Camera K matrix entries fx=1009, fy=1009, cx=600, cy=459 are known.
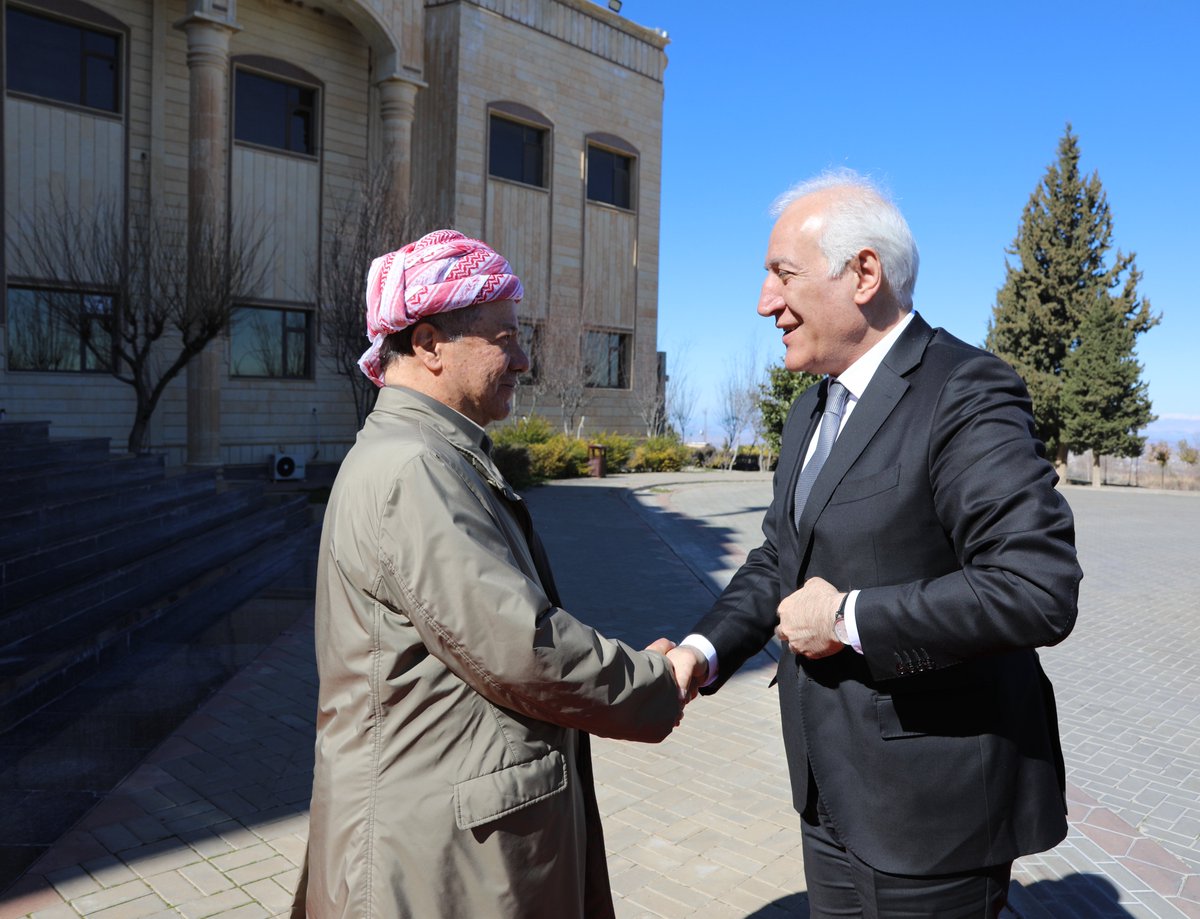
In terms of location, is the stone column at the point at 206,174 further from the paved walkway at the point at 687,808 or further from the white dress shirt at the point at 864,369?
the white dress shirt at the point at 864,369

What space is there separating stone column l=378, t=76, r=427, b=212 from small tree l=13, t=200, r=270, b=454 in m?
6.05

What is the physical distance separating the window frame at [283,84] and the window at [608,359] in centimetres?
1013

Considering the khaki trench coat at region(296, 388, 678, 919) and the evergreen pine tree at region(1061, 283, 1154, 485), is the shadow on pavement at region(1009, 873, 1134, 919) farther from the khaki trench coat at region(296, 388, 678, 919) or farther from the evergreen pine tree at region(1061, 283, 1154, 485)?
the evergreen pine tree at region(1061, 283, 1154, 485)

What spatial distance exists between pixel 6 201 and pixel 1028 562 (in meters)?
19.9

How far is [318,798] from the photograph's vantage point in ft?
7.26

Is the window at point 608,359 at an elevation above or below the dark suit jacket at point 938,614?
above

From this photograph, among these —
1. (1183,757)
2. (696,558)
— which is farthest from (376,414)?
(696,558)

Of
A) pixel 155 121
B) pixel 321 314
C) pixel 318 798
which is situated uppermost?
pixel 155 121

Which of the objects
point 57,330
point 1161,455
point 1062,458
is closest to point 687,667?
point 57,330

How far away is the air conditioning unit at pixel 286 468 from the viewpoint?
2153 centimetres

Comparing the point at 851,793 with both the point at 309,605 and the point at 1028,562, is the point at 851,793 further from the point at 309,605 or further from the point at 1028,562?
the point at 309,605

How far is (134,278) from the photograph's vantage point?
16516mm

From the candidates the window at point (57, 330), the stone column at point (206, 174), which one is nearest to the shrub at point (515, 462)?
the stone column at point (206, 174)

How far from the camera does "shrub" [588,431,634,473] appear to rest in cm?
2859
